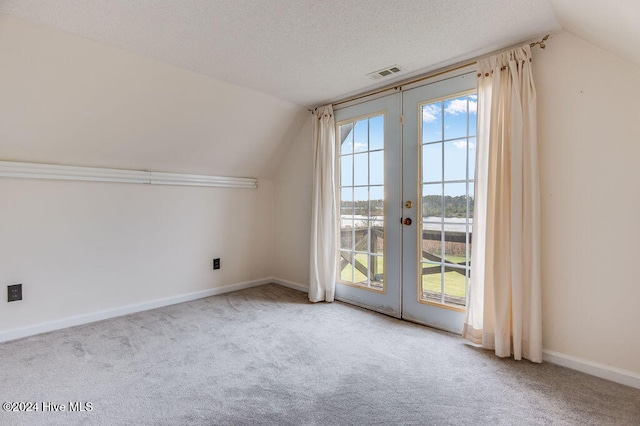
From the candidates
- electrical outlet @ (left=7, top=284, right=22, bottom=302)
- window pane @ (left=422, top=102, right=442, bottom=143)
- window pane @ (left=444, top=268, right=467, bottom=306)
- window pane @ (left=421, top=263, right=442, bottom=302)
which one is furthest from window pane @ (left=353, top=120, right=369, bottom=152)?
electrical outlet @ (left=7, top=284, right=22, bottom=302)

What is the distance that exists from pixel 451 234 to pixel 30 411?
9.80 ft

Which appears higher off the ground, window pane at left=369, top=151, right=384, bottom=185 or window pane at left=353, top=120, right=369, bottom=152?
window pane at left=353, top=120, right=369, bottom=152

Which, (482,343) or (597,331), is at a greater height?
(597,331)

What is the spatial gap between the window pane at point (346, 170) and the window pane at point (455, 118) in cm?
107

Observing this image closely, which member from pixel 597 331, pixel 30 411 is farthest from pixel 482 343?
pixel 30 411

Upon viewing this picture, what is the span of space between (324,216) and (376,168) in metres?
0.80

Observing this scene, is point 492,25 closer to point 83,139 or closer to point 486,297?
point 486,297

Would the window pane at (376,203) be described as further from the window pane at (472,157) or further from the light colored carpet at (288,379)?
the light colored carpet at (288,379)

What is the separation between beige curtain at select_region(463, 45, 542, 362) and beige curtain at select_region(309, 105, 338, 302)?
1.52 m

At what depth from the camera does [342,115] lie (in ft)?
11.4

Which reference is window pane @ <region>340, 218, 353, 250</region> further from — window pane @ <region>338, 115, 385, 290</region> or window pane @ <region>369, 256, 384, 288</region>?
window pane @ <region>369, 256, 384, 288</region>

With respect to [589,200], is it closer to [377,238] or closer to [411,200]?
[411,200]

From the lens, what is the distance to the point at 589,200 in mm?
2031

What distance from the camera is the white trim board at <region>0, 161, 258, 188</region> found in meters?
2.55
